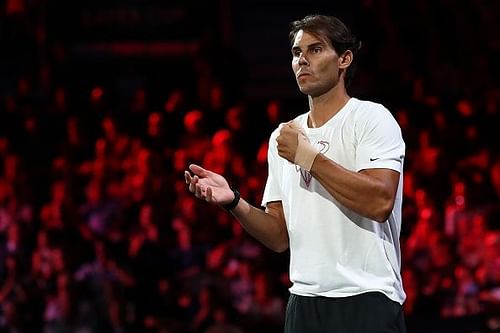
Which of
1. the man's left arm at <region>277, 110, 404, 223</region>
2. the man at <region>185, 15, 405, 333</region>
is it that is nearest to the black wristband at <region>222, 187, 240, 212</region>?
the man at <region>185, 15, 405, 333</region>

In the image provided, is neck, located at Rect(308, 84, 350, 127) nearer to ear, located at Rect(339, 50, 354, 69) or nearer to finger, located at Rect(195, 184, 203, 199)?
ear, located at Rect(339, 50, 354, 69)

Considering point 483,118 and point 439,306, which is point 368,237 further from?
point 483,118

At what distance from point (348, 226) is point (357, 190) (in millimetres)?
186

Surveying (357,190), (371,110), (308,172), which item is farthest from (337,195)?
(371,110)

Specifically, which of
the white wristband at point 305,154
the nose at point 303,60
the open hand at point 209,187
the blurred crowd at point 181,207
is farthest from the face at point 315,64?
the blurred crowd at point 181,207

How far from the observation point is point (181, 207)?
314 inches

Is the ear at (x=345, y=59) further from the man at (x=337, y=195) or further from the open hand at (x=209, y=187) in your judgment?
the open hand at (x=209, y=187)

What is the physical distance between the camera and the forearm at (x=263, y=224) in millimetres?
2699

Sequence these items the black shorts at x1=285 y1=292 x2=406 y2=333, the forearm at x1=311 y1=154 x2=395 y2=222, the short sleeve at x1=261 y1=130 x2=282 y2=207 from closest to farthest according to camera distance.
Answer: the forearm at x1=311 y1=154 x2=395 y2=222
the black shorts at x1=285 y1=292 x2=406 y2=333
the short sleeve at x1=261 y1=130 x2=282 y2=207

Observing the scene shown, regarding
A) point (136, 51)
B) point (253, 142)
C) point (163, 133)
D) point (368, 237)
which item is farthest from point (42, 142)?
point (368, 237)

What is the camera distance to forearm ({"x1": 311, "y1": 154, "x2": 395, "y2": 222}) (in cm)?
232

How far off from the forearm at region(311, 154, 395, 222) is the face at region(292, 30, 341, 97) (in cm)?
29

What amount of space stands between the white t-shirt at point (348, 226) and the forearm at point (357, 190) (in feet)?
0.28

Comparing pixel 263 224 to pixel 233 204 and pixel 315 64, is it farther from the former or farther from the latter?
pixel 315 64
